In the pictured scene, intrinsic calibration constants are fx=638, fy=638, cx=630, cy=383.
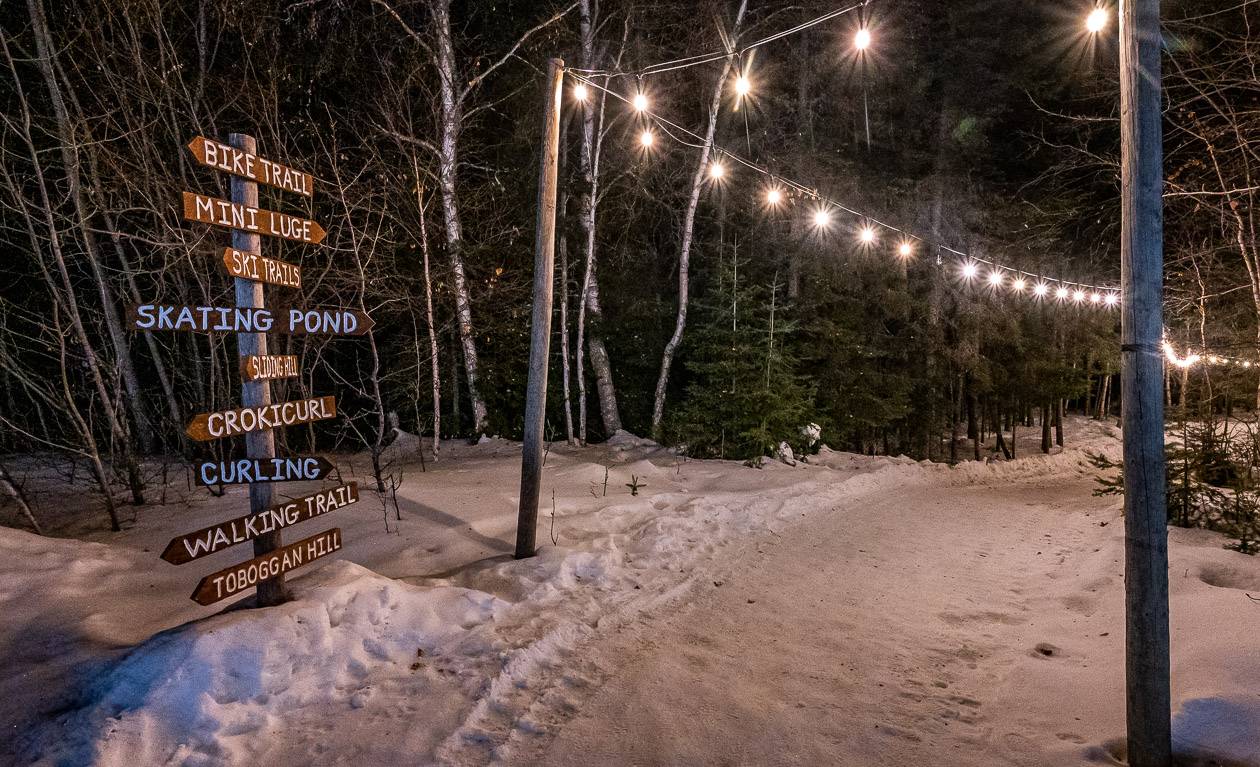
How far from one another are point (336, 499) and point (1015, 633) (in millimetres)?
5971

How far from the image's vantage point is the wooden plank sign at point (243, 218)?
427cm

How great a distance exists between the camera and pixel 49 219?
7820mm

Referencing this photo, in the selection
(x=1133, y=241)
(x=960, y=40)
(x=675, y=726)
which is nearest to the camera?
(x=1133, y=241)

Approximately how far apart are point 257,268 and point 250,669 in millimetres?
2806

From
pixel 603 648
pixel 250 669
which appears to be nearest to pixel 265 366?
pixel 250 669

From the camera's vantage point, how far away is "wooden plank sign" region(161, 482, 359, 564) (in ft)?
13.3

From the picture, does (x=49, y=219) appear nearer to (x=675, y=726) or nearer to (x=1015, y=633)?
(x=675, y=726)

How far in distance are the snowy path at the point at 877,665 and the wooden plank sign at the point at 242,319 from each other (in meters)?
3.38

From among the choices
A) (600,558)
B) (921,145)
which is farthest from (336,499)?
(921,145)

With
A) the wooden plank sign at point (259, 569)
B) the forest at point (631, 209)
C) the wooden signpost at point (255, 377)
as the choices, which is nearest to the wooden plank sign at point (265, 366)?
the wooden signpost at point (255, 377)

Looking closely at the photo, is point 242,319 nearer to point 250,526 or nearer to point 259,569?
point 250,526

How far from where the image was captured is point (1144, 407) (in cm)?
341

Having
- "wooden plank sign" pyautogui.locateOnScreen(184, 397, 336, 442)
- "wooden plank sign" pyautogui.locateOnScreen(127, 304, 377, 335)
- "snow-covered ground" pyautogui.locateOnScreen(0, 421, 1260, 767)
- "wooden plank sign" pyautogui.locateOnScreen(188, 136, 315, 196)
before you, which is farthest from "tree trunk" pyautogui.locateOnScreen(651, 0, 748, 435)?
"wooden plank sign" pyautogui.locateOnScreen(184, 397, 336, 442)

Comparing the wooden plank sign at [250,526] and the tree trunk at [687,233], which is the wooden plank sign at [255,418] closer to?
the wooden plank sign at [250,526]
